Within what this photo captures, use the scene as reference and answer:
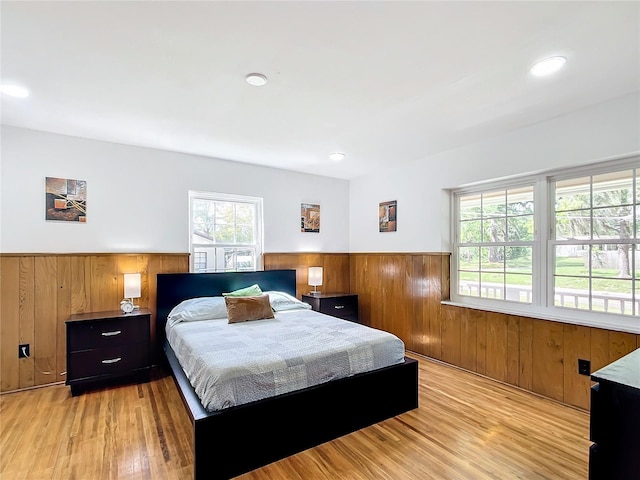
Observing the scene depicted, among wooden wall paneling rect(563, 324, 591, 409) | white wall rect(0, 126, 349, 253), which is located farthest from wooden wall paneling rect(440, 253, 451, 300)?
white wall rect(0, 126, 349, 253)

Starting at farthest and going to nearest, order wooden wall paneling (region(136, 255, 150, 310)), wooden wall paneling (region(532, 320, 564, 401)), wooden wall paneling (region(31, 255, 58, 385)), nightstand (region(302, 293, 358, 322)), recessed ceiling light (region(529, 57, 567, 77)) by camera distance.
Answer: nightstand (region(302, 293, 358, 322)) < wooden wall paneling (region(136, 255, 150, 310)) < wooden wall paneling (region(31, 255, 58, 385)) < wooden wall paneling (region(532, 320, 564, 401)) < recessed ceiling light (region(529, 57, 567, 77))

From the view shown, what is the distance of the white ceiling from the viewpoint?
5.33ft

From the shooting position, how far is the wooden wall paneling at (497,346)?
323 centimetres

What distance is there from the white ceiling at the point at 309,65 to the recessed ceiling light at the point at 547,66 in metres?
0.05

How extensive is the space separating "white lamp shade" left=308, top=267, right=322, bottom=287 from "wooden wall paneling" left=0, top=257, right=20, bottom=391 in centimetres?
311

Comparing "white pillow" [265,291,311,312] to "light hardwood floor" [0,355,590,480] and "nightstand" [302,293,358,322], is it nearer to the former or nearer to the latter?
"nightstand" [302,293,358,322]

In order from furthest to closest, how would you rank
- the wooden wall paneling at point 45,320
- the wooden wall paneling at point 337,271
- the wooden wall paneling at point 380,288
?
the wooden wall paneling at point 337,271 → the wooden wall paneling at point 380,288 → the wooden wall paneling at point 45,320

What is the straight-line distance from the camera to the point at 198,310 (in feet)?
11.2

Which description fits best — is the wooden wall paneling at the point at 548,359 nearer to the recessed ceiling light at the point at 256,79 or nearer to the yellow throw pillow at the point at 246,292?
the yellow throw pillow at the point at 246,292

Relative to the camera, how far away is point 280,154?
3.98 metres

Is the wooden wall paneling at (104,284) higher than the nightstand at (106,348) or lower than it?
higher

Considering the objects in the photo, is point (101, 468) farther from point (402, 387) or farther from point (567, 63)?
point (567, 63)

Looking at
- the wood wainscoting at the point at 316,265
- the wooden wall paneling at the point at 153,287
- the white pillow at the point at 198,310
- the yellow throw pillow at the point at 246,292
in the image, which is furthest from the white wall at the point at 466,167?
the wooden wall paneling at the point at 153,287

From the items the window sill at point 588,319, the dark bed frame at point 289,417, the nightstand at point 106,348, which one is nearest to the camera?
the dark bed frame at point 289,417
